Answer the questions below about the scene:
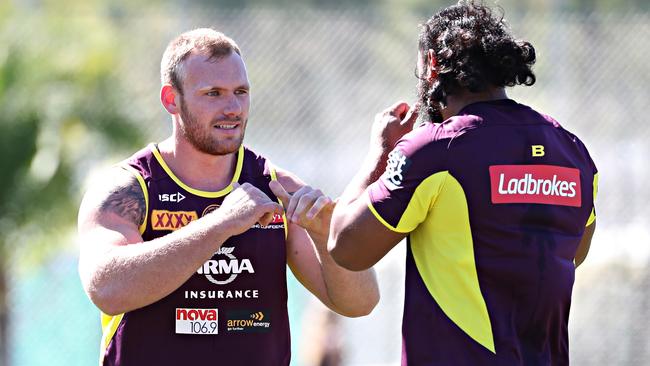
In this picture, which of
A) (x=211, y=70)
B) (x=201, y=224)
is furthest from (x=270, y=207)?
(x=211, y=70)

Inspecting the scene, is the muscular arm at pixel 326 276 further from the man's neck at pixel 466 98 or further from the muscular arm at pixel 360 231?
the man's neck at pixel 466 98

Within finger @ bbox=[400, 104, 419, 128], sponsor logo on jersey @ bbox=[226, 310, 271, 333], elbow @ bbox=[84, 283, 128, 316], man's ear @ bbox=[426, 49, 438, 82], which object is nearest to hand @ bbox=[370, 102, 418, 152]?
finger @ bbox=[400, 104, 419, 128]

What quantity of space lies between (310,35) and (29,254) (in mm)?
2996

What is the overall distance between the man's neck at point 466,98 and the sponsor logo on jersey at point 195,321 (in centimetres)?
128

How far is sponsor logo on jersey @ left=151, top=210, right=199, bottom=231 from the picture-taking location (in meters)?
4.41

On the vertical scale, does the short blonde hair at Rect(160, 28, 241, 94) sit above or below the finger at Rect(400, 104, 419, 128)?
above

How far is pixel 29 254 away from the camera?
9.30 meters

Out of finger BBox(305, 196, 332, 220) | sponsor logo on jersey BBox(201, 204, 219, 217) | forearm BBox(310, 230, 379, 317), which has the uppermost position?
sponsor logo on jersey BBox(201, 204, 219, 217)

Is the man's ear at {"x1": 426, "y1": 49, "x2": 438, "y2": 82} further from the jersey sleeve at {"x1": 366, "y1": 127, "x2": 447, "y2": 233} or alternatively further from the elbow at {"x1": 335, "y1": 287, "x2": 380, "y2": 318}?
the elbow at {"x1": 335, "y1": 287, "x2": 380, "y2": 318}

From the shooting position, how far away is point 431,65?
3992 millimetres

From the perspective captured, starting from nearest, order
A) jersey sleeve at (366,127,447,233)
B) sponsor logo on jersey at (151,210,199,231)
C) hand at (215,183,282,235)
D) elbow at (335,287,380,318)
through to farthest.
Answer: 1. jersey sleeve at (366,127,447,233)
2. hand at (215,183,282,235)
3. sponsor logo on jersey at (151,210,199,231)
4. elbow at (335,287,380,318)

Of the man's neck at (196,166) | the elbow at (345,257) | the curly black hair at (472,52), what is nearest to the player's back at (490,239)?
the curly black hair at (472,52)

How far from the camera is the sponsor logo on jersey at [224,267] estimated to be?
14.6 ft

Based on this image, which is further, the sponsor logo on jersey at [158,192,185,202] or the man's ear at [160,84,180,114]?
the man's ear at [160,84,180,114]
